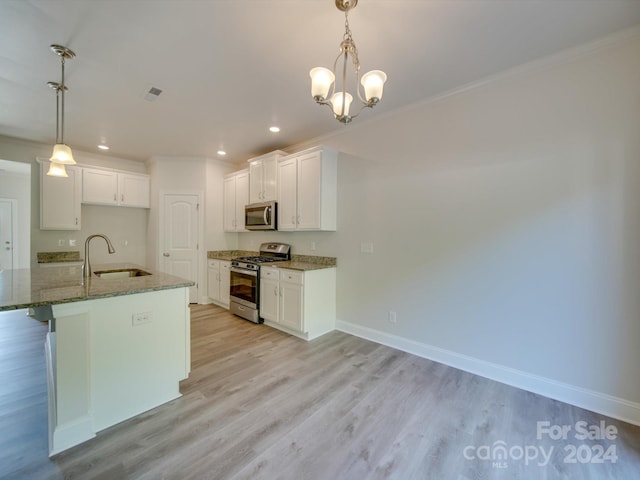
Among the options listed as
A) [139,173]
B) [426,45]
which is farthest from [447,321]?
[139,173]

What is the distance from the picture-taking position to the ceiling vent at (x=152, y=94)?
105 inches

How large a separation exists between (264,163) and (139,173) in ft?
9.09

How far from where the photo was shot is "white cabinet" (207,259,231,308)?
4.68 m

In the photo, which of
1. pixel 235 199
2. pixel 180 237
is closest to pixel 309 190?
pixel 235 199

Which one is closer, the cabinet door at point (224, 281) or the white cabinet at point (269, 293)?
the white cabinet at point (269, 293)

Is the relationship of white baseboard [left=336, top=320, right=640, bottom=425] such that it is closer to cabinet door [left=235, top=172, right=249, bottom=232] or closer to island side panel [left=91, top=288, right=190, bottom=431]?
island side panel [left=91, top=288, right=190, bottom=431]

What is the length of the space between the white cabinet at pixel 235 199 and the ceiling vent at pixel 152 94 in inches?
77.1

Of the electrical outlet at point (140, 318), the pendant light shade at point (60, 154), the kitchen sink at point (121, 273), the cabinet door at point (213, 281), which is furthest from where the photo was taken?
the cabinet door at point (213, 281)

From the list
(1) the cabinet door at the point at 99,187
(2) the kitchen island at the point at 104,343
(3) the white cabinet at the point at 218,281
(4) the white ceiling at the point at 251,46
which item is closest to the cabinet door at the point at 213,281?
(3) the white cabinet at the point at 218,281

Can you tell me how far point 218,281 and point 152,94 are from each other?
311 centimetres

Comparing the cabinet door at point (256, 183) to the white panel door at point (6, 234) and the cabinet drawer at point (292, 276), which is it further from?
the white panel door at point (6, 234)

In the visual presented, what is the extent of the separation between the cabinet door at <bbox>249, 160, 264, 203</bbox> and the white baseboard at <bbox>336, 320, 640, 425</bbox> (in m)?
2.83

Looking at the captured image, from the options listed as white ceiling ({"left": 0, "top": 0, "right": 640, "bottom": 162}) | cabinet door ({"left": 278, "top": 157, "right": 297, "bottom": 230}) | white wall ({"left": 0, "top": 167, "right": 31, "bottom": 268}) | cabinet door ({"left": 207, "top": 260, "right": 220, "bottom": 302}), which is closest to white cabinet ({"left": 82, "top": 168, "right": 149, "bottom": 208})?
white ceiling ({"left": 0, "top": 0, "right": 640, "bottom": 162})

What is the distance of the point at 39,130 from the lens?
3.74 metres
